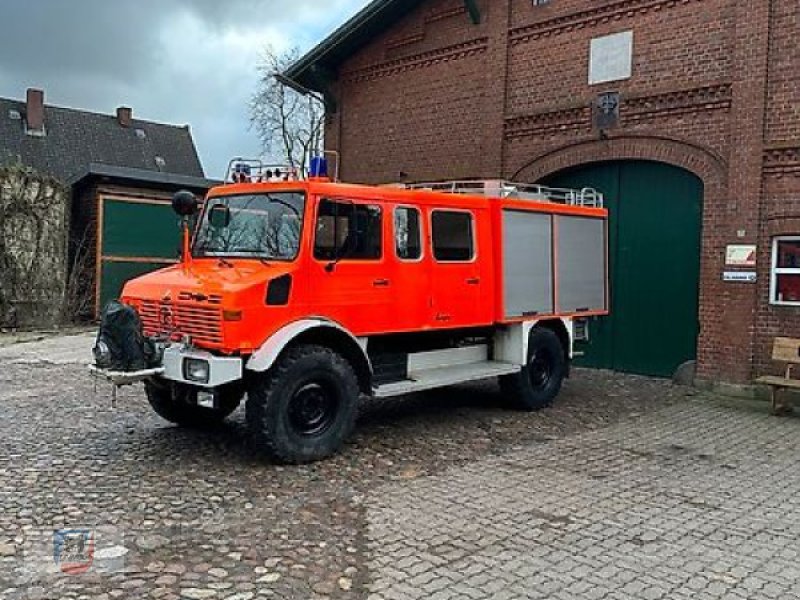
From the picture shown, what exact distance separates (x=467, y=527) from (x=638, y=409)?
211 inches

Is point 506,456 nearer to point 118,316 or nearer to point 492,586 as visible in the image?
point 492,586

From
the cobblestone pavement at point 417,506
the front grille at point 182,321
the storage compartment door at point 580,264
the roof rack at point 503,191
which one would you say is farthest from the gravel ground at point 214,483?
the roof rack at point 503,191

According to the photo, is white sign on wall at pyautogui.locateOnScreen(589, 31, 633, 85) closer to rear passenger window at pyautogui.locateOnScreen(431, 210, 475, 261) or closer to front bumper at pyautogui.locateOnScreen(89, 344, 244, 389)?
rear passenger window at pyautogui.locateOnScreen(431, 210, 475, 261)

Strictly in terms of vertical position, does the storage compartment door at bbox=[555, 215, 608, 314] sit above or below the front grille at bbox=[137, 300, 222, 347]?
above

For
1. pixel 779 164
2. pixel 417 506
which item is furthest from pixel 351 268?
pixel 779 164

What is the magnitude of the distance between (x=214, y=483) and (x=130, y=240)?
15.0m

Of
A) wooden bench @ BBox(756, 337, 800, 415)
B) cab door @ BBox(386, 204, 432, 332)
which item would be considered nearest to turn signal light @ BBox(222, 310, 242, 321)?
cab door @ BBox(386, 204, 432, 332)

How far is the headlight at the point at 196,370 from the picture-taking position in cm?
639

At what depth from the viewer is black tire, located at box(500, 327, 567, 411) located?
9469mm

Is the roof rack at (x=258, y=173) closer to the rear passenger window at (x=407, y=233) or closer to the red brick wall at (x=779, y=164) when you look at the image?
the rear passenger window at (x=407, y=233)

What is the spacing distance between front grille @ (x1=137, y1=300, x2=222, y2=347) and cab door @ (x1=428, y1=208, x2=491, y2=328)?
259 cm

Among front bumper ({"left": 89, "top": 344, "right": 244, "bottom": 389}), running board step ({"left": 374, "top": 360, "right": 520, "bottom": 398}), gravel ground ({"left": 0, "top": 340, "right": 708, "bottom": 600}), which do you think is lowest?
gravel ground ({"left": 0, "top": 340, "right": 708, "bottom": 600})

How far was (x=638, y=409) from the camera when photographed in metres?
10.1

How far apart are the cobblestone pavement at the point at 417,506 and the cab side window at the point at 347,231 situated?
191 centimetres
